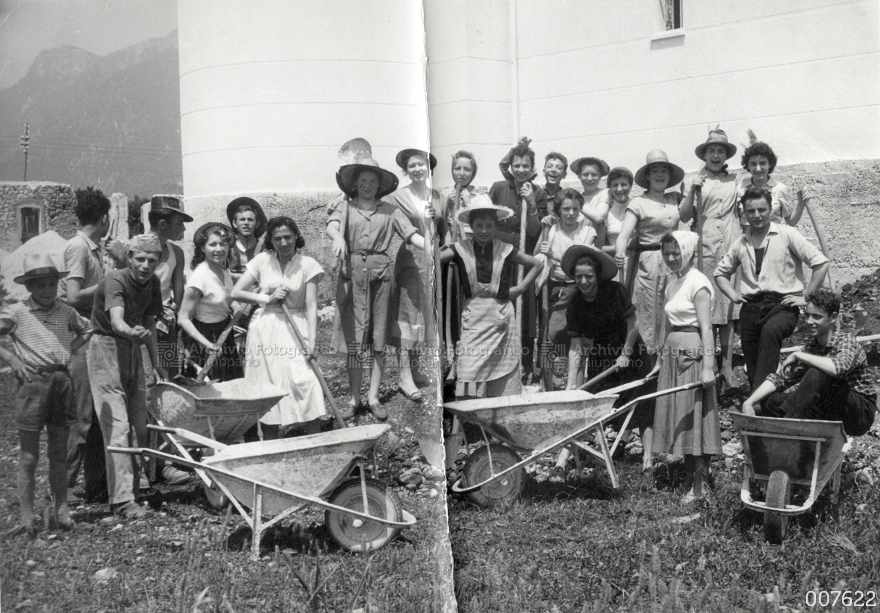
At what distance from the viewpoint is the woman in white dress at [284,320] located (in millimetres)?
4227

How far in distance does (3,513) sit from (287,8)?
2.65m

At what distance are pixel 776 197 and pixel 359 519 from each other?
2.59 m

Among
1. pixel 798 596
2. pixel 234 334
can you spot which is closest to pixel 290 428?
pixel 234 334

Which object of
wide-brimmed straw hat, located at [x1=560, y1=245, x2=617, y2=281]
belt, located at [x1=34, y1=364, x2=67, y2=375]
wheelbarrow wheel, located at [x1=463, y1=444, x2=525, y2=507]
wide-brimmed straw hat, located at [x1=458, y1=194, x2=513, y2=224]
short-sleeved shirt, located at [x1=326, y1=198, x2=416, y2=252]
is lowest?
wheelbarrow wheel, located at [x1=463, y1=444, x2=525, y2=507]

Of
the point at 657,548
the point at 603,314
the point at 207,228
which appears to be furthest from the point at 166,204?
the point at 657,548

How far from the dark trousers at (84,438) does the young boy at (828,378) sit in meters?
3.20

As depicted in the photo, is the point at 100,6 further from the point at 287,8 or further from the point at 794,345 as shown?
the point at 794,345

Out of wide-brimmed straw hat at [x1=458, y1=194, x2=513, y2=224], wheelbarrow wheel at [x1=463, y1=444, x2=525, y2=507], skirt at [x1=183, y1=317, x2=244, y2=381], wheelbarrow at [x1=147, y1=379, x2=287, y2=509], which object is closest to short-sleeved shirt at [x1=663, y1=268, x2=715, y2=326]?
wide-brimmed straw hat at [x1=458, y1=194, x2=513, y2=224]

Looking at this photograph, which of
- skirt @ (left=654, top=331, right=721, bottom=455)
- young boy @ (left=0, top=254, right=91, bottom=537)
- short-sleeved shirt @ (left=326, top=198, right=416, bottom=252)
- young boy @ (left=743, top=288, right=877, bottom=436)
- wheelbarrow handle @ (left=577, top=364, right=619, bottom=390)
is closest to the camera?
young boy @ (left=0, top=254, right=91, bottom=537)

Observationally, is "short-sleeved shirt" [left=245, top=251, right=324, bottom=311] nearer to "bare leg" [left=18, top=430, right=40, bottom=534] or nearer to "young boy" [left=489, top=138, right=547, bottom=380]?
"young boy" [left=489, top=138, right=547, bottom=380]

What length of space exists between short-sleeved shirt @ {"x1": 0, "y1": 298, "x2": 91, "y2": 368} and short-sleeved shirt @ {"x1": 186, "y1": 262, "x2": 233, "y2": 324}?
0.57 metres

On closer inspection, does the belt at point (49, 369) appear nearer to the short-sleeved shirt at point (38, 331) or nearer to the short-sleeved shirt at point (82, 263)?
the short-sleeved shirt at point (38, 331)

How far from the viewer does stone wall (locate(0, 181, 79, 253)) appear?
12.9 feet

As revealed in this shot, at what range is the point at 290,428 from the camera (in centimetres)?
430
